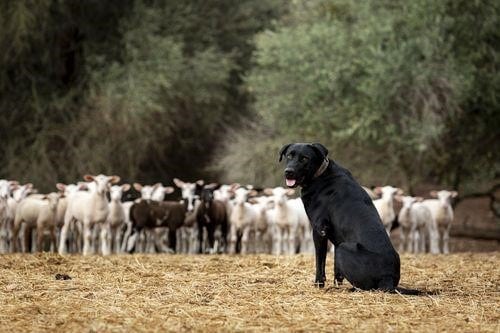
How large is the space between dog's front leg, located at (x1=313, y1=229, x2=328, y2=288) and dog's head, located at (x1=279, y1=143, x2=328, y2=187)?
2.09ft

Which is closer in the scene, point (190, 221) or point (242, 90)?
point (190, 221)

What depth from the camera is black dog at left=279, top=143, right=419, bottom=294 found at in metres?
10.6

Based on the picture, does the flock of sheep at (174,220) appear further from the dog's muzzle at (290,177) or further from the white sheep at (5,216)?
the dog's muzzle at (290,177)

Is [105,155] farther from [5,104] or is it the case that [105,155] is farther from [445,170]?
[445,170]

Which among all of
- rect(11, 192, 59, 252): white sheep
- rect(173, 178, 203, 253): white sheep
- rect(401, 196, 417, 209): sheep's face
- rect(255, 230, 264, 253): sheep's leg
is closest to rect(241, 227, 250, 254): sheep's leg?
rect(255, 230, 264, 253): sheep's leg

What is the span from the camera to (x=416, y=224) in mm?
25594

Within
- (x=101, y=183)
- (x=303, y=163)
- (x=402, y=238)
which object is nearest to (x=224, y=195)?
(x=402, y=238)

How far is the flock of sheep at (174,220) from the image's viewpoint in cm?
2120

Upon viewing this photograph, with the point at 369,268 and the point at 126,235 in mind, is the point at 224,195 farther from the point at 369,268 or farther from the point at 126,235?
the point at 369,268

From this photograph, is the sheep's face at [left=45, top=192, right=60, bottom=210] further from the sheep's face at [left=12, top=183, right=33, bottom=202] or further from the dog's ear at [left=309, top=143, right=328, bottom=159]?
the dog's ear at [left=309, top=143, right=328, bottom=159]

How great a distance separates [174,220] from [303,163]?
12.5 m

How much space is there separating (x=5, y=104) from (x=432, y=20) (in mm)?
13932

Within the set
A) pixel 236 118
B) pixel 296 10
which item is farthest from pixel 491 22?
pixel 236 118

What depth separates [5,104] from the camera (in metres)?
32.2
